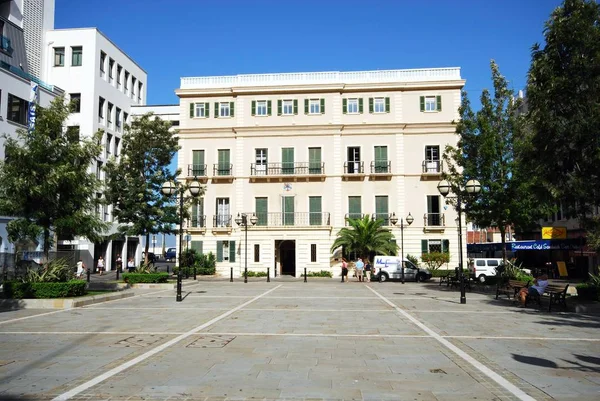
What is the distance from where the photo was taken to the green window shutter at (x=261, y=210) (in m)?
39.8

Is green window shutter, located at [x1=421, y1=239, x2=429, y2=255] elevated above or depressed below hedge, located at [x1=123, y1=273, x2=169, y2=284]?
above

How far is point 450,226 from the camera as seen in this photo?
126 feet

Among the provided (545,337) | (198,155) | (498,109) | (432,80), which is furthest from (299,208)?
(545,337)

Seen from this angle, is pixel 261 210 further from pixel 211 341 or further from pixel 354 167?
pixel 211 341

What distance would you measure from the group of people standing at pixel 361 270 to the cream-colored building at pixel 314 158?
352 cm

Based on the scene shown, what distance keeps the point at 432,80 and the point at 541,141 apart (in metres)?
23.6

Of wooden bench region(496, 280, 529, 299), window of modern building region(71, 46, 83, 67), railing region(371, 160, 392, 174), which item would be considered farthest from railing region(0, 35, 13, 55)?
wooden bench region(496, 280, 529, 299)

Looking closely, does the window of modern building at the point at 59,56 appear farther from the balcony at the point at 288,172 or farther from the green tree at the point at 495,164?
the green tree at the point at 495,164

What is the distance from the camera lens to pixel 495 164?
23.7 metres

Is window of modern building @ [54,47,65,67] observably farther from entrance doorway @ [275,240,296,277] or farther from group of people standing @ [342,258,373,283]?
group of people standing @ [342,258,373,283]

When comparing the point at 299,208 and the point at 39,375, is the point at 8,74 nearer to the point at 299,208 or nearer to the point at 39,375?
the point at 299,208

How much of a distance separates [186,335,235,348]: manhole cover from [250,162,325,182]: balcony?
29.6 m

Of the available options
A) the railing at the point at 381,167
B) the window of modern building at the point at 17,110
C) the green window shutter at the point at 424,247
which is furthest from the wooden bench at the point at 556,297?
the window of modern building at the point at 17,110

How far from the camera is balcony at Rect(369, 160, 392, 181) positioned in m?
39.1
